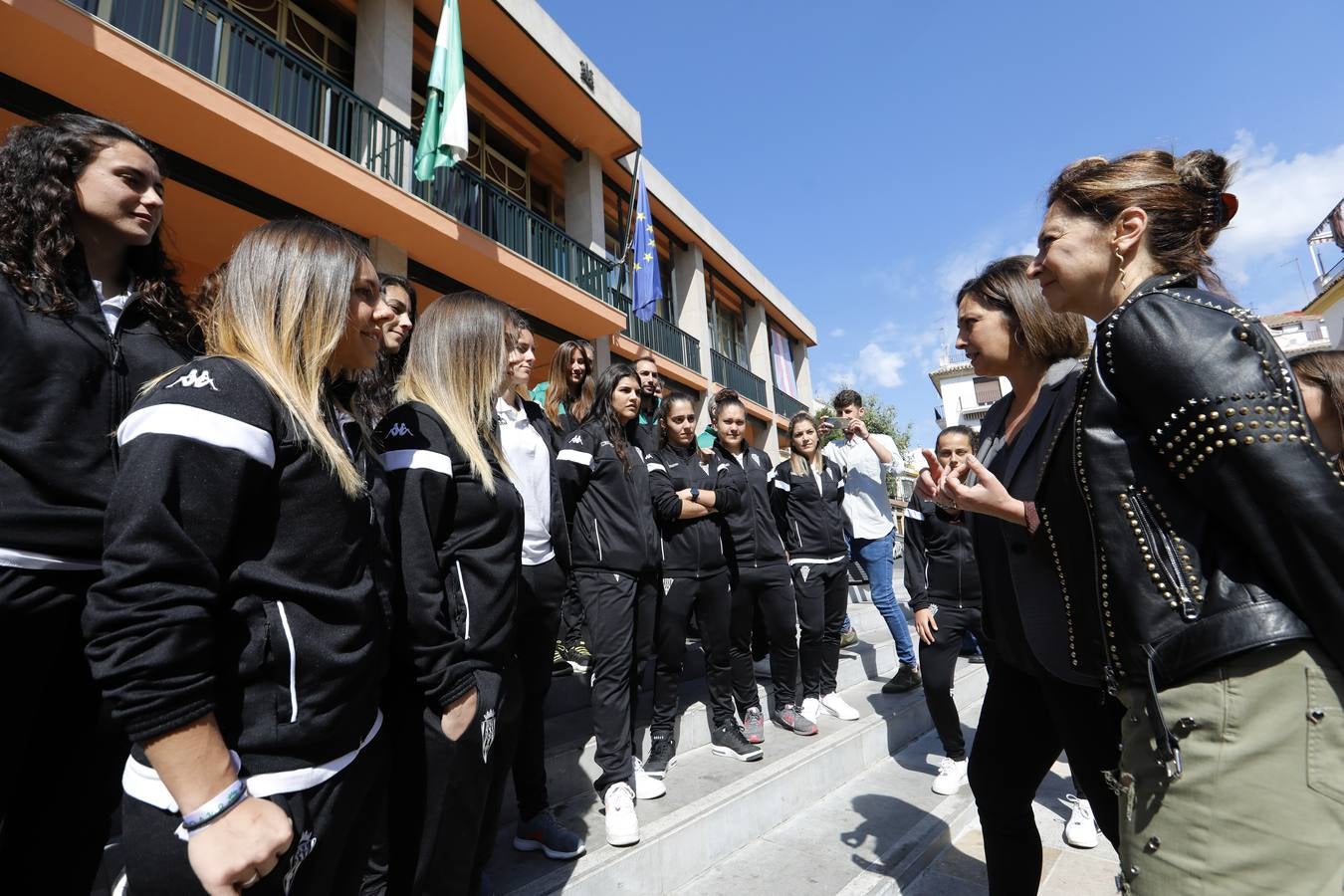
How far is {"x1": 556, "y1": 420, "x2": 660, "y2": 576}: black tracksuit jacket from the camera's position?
316cm

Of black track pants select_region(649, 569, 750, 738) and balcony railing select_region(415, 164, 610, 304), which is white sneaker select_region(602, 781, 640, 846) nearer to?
black track pants select_region(649, 569, 750, 738)

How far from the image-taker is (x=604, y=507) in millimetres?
3254

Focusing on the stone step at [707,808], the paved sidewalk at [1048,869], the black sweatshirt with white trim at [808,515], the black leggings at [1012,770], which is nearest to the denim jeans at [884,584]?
the stone step at [707,808]

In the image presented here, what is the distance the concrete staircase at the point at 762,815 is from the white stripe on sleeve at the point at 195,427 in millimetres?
1886

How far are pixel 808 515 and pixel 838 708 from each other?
1337 millimetres

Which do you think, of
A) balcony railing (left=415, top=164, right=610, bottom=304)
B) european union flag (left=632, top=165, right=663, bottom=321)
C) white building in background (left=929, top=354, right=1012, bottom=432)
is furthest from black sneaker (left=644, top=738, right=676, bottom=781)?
white building in background (left=929, top=354, right=1012, bottom=432)

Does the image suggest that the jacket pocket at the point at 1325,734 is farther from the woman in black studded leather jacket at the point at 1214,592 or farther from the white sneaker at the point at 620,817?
the white sneaker at the point at 620,817

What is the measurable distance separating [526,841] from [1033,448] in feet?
7.80

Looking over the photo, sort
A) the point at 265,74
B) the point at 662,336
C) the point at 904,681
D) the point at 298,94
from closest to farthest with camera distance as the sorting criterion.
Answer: the point at 904,681, the point at 265,74, the point at 298,94, the point at 662,336

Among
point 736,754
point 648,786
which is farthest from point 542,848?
point 736,754

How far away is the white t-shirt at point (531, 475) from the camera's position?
249 centimetres

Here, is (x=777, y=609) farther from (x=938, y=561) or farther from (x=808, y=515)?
(x=938, y=561)

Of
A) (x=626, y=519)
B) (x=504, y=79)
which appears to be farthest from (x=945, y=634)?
(x=504, y=79)

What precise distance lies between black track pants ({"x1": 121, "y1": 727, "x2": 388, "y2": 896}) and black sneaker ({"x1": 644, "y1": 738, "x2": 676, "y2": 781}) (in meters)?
2.14
